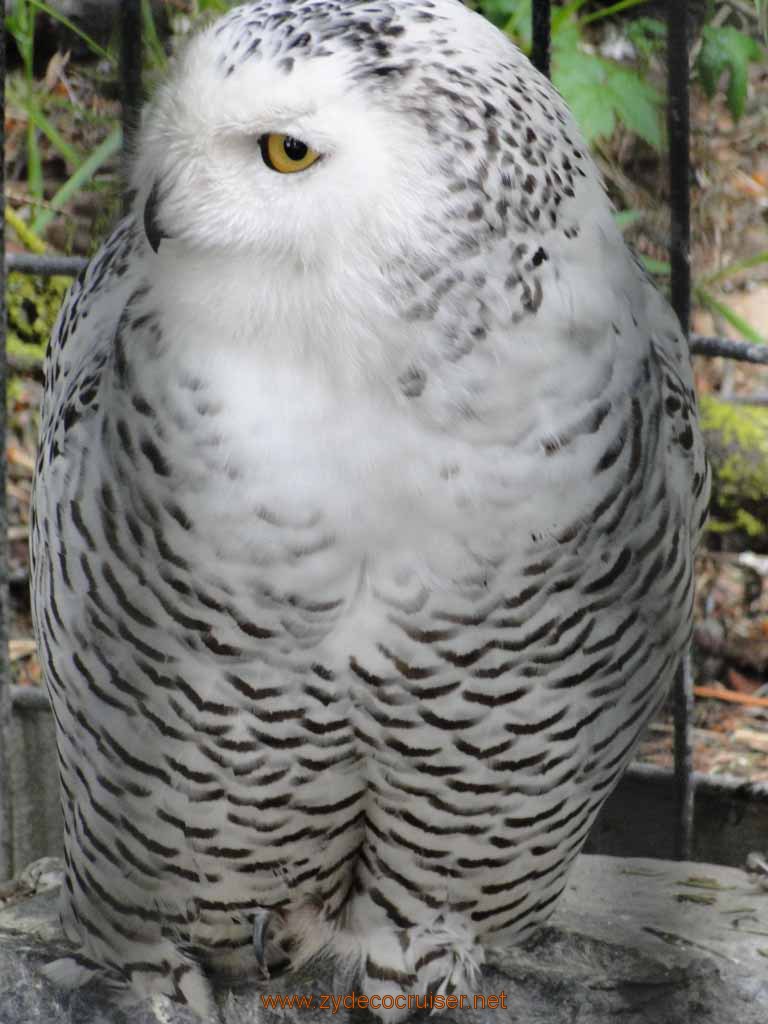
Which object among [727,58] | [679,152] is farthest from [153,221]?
[727,58]

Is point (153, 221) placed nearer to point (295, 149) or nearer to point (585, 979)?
point (295, 149)

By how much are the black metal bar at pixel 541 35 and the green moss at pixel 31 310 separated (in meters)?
1.35

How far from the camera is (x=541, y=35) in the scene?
5.91ft

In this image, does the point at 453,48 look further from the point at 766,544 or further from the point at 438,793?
the point at 766,544

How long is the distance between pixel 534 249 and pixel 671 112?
474 millimetres

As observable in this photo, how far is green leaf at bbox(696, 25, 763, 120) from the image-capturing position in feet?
6.25

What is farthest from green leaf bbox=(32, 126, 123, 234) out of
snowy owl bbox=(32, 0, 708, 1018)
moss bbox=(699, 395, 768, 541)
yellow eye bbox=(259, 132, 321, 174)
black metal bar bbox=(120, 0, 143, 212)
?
moss bbox=(699, 395, 768, 541)

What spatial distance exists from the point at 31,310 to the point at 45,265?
99cm

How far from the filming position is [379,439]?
4.36 ft

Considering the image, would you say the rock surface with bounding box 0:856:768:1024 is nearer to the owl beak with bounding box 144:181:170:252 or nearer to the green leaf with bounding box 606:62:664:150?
the owl beak with bounding box 144:181:170:252

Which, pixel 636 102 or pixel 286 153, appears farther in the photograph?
pixel 636 102

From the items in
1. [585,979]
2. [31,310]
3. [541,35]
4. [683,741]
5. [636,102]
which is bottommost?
[585,979]

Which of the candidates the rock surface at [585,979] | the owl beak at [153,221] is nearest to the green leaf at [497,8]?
the owl beak at [153,221]

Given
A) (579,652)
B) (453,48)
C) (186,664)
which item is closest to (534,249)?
(453,48)
